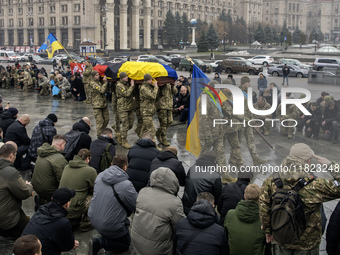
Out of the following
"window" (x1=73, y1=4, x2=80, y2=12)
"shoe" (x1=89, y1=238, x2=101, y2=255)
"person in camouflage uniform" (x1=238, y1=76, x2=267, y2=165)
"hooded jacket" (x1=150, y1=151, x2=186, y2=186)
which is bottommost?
"shoe" (x1=89, y1=238, x2=101, y2=255)

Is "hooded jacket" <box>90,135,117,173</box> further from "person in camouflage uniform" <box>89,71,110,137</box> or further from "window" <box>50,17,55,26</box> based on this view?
"window" <box>50,17,55,26</box>

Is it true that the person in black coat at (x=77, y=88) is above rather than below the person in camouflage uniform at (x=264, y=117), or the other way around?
below

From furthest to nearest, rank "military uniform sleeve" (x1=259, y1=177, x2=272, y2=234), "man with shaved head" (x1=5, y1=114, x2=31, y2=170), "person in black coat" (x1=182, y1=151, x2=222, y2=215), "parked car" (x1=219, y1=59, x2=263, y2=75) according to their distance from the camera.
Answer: "parked car" (x1=219, y1=59, x2=263, y2=75) < "man with shaved head" (x1=5, y1=114, x2=31, y2=170) < "person in black coat" (x1=182, y1=151, x2=222, y2=215) < "military uniform sleeve" (x1=259, y1=177, x2=272, y2=234)

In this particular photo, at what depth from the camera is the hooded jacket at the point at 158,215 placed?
14.5 feet

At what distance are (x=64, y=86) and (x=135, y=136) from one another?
8788 millimetres

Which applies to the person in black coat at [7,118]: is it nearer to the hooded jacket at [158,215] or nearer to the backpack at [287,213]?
the hooded jacket at [158,215]

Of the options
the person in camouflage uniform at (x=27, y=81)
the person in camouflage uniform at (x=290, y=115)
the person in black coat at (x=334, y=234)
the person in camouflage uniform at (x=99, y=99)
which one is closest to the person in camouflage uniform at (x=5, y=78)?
the person in camouflage uniform at (x=27, y=81)

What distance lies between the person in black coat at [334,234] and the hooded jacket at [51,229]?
2884 millimetres

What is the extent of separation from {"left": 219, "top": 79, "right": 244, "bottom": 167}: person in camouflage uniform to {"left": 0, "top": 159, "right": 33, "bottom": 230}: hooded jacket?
9.59 feet

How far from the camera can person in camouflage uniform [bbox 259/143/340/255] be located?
376 cm

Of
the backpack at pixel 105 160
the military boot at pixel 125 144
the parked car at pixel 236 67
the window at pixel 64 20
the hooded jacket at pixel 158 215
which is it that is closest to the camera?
the hooded jacket at pixel 158 215

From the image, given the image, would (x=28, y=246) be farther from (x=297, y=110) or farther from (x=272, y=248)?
(x=297, y=110)

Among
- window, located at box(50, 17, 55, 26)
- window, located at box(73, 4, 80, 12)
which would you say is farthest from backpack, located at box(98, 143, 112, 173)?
window, located at box(50, 17, 55, 26)

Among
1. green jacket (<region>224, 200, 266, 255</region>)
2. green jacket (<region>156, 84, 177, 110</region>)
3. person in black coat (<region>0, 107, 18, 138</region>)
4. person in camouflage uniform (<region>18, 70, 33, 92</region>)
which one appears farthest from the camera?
person in camouflage uniform (<region>18, 70, 33, 92</region>)
